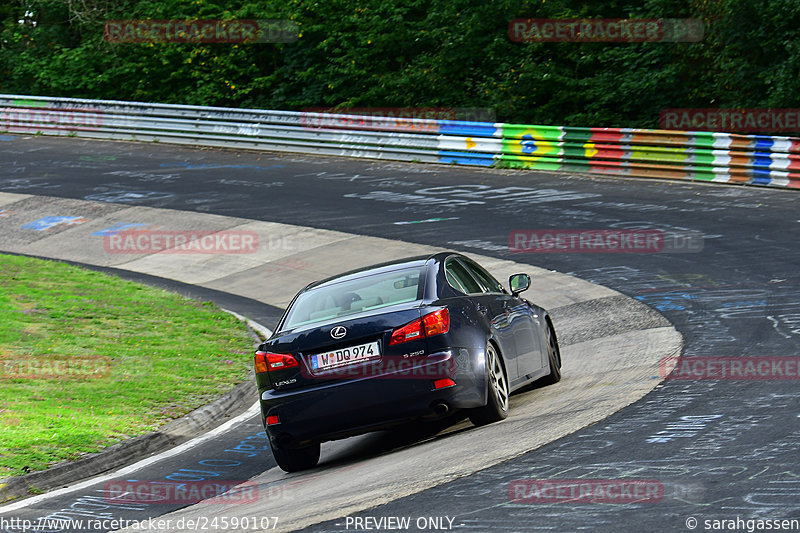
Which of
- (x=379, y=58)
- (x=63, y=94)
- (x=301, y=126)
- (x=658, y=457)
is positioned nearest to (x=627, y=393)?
(x=658, y=457)

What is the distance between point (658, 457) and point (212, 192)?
20.2m

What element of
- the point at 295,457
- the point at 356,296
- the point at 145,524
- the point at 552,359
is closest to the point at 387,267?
the point at 356,296

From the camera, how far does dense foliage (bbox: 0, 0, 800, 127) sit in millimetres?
26641

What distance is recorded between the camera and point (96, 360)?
12914 mm

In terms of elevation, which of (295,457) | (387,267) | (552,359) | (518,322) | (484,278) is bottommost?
(295,457)

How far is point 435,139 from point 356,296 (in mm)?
19299

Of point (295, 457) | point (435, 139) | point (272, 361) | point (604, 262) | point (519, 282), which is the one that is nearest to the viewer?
point (272, 361)

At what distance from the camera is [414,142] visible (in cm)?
2803

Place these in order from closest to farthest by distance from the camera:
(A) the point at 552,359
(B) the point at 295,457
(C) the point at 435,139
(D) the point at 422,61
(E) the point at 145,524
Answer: (E) the point at 145,524
(B) the point at 295,457
(A) the point at 552,359
(C) the point at 435,139
(D) the point at 422,61

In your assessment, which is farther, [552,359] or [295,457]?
[552,359]

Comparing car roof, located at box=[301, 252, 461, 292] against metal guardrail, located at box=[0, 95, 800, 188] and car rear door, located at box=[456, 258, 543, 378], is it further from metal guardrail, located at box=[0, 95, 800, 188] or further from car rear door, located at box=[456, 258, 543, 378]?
metal guardrail, located at box=[0, 95, 800, 188]

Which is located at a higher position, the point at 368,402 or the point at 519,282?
the point at 519,282

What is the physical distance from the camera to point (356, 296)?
28.4 feet

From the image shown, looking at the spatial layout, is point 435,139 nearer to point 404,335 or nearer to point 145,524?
point 404,335
